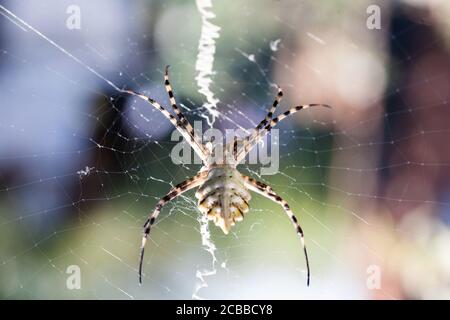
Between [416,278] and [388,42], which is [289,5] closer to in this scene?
[388,42]

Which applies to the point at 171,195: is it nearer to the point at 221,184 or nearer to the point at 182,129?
the point at 221,184

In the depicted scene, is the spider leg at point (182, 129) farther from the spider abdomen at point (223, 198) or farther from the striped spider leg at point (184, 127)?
the spider abdomen at point (223, 198)

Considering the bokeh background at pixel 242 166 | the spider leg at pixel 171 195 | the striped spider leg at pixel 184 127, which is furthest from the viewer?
the bokeh background at pixel 242 166

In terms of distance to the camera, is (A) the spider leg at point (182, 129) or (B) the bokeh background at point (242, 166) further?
(B) the bokeh background at point (242, 166)

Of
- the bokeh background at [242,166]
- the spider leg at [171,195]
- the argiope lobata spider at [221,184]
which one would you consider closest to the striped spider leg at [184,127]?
the argiope lobata spider at [221,184]

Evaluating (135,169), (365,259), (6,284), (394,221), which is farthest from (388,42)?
(6,284)
